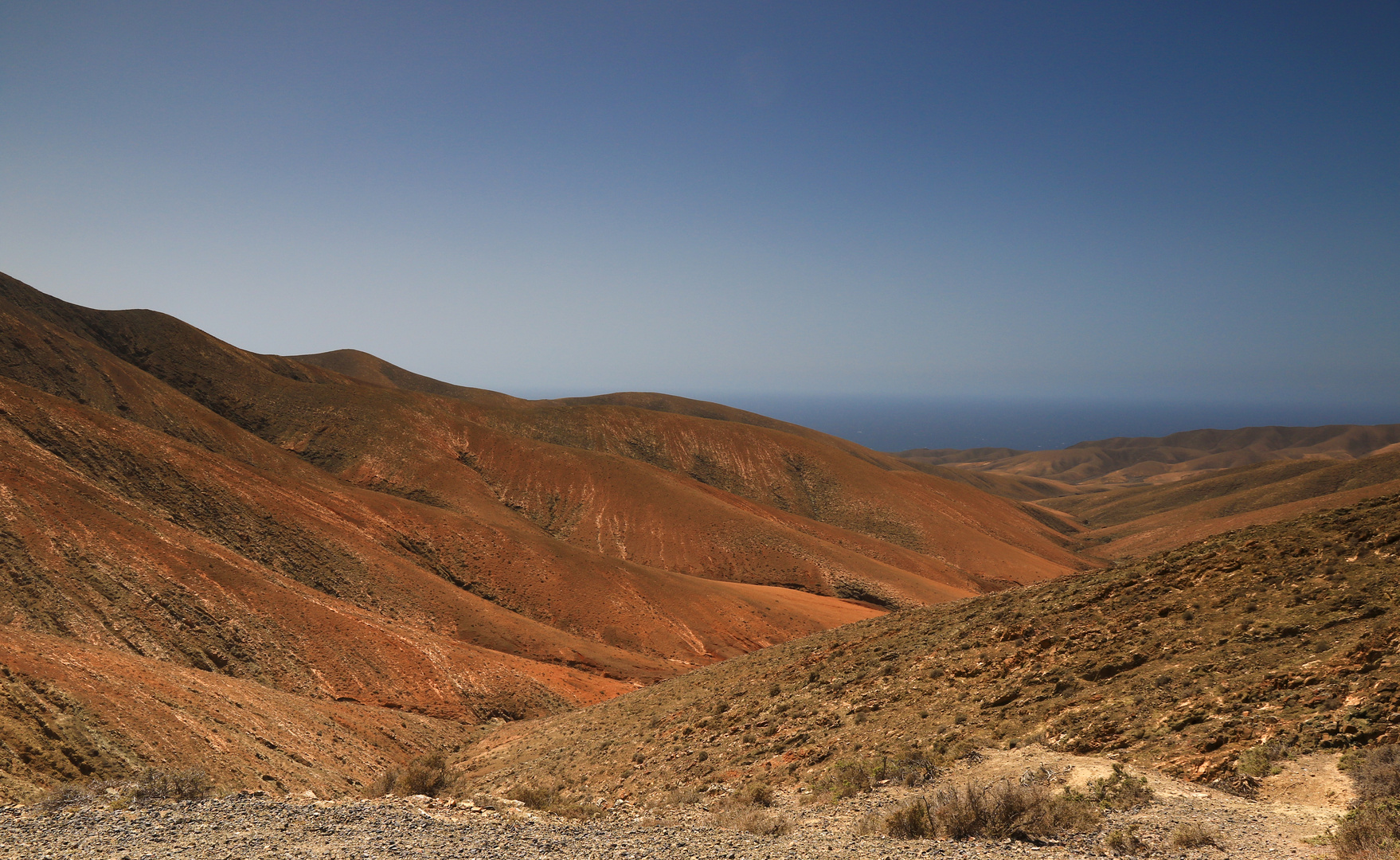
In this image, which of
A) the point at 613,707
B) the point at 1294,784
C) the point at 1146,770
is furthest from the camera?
the point at 613,707

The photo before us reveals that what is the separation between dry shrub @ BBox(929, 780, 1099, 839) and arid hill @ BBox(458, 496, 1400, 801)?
190 cm

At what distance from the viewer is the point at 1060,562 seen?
71.9 m

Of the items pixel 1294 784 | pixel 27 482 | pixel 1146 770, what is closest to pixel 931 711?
pixel 1146 770

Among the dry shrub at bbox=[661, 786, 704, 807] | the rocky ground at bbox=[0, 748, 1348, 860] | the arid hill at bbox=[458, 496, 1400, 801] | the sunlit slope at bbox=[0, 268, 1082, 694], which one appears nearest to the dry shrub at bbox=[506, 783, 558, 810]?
the arid hill at bbox=[458, 496, 1400, 801]

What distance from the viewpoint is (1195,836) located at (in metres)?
7.35

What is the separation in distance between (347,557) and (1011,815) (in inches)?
1296

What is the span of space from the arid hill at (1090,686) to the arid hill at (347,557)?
687 centimetres

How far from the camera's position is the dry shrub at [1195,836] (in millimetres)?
7285

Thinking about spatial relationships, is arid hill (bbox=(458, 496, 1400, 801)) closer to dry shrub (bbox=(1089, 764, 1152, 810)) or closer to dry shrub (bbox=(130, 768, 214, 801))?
dry shrub (bbox=(1089, 764, 1152, 810))

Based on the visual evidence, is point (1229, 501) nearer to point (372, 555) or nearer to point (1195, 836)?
point (372, 555)

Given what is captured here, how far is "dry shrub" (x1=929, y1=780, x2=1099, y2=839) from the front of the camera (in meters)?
8.30

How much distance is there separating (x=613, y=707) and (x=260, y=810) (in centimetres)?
1345

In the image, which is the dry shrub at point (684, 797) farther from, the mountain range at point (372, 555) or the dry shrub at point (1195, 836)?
the mountain range at point (372, 555)

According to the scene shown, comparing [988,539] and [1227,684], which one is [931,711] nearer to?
[1227,684]
